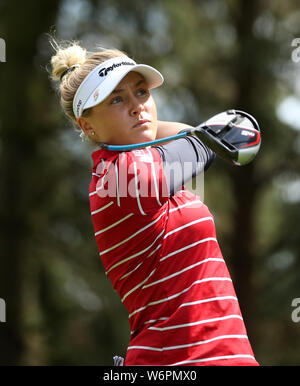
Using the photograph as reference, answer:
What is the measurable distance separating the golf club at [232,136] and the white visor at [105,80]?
0.29 m

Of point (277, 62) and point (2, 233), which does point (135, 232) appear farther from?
point (2, 233)

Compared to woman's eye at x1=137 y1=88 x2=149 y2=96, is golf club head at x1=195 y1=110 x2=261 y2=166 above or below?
below

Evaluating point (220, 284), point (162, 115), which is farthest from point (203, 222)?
point (162, 115)

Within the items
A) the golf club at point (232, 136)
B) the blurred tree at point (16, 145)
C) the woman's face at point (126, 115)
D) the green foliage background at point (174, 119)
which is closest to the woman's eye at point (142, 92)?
the woman's face at point (126, 115)

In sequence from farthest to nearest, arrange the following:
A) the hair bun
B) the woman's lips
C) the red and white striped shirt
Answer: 1. the hair bun
2. the woman's lips
3. the red and white striped shirt

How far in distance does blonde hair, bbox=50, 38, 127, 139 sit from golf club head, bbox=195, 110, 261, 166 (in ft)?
1.43

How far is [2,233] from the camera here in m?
6.68

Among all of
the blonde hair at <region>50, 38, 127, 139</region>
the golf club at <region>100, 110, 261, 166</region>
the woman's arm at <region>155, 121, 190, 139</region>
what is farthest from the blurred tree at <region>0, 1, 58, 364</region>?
the golf club at <region>100, 110, 261, 166</region>

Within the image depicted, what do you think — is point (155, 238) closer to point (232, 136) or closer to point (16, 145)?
point (232, 136)

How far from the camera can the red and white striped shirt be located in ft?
5.55

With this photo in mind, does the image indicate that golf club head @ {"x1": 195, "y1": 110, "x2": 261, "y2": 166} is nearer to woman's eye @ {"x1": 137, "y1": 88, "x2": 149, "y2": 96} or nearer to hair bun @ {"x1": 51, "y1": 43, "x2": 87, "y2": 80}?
woman's eye @ {"x1": 137, "y1": 88, "x2": 149, "y2": 96}

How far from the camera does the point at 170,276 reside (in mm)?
1737

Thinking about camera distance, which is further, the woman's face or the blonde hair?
the blonde hair

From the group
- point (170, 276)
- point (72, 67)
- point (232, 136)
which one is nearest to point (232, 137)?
point (232, 136)
